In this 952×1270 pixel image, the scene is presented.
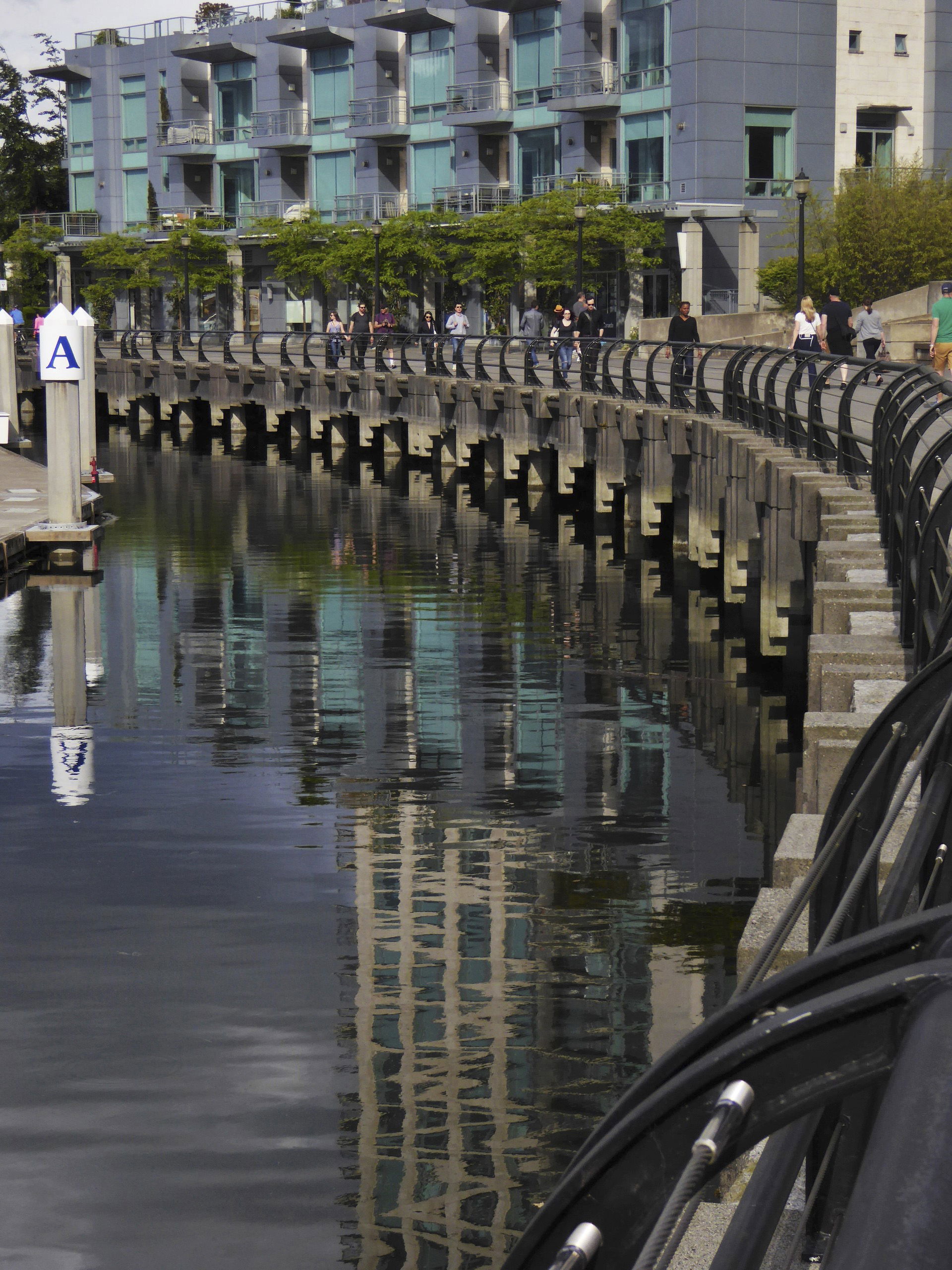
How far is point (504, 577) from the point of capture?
87.3ft

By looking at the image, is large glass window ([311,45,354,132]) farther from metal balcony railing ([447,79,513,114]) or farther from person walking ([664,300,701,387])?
person walking ([664,300,701,387])

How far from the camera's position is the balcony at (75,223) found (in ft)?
284

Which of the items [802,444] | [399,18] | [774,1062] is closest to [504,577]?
[802,444]

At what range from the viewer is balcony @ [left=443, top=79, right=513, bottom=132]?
67.1 metres

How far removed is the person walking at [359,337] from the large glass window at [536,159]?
16.8 meters

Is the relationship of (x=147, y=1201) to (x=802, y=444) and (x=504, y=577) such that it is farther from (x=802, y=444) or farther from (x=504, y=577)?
(x=504, y=577)

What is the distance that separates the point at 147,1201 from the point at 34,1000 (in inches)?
94.0

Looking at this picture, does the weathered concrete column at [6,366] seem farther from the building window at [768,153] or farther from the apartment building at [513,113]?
the building window at [768,153]

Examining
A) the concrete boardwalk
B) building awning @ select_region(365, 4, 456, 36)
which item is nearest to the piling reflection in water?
the concrete boardwalk

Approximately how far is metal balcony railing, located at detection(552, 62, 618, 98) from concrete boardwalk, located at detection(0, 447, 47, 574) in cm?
3108

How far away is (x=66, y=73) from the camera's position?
8950 centimetres

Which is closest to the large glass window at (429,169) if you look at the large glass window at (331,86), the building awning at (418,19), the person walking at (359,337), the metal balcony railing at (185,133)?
the building awning at (418,19)

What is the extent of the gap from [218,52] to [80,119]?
11.9 m

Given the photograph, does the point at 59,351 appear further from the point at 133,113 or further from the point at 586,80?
the point at 133,113
